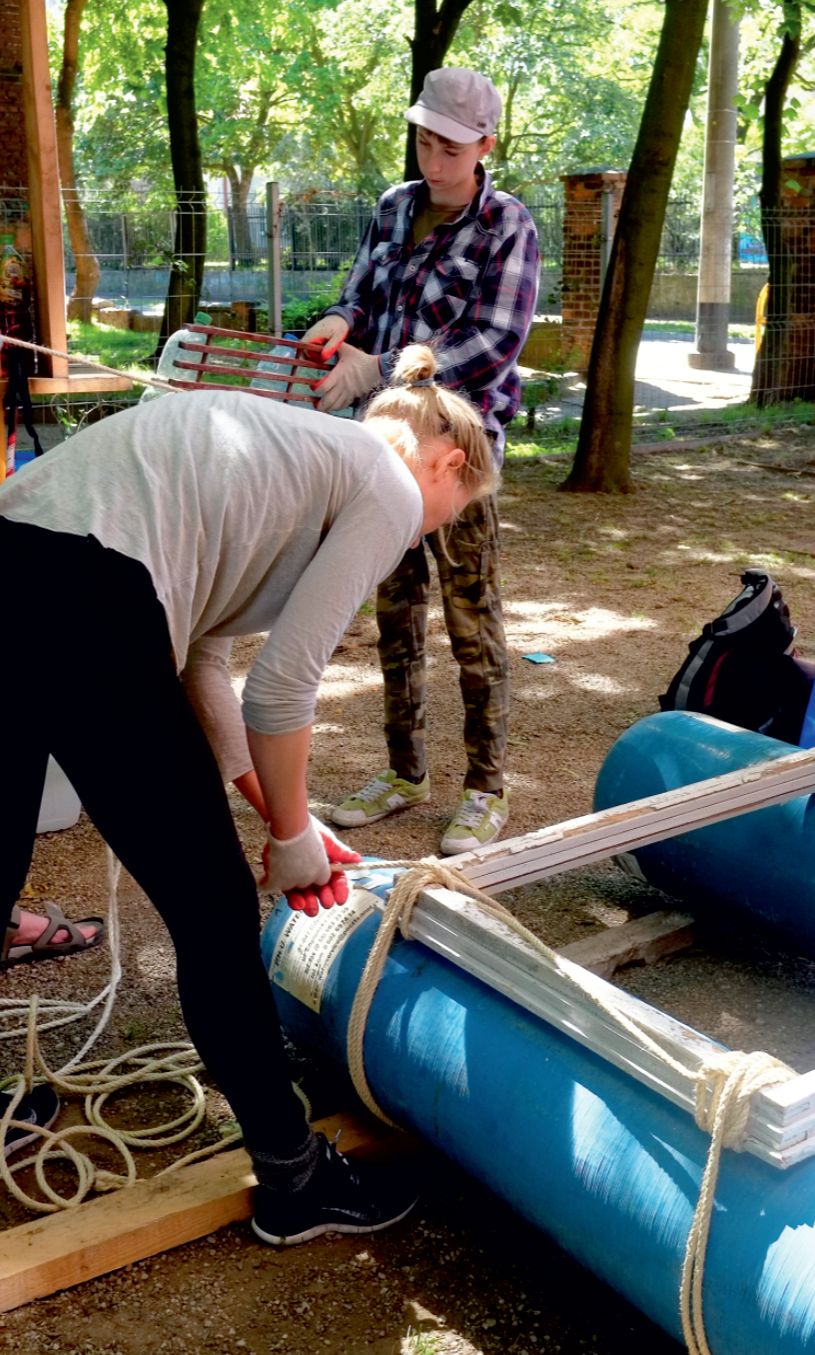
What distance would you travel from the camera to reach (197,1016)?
2.25 meters

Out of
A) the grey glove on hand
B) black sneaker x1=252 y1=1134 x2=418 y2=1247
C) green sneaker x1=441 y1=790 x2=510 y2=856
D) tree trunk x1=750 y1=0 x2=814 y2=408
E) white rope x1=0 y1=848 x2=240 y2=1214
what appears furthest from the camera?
tree trunk x1=750 y1=0 x2=814 y2=408

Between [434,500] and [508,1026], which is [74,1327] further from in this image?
[434,500]

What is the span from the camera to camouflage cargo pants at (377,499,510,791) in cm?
383

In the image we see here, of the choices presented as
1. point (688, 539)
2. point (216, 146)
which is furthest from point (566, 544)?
point (216, 146)

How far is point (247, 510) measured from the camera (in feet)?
6.81

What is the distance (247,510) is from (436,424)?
416mm

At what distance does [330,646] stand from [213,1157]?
1113 millimetres

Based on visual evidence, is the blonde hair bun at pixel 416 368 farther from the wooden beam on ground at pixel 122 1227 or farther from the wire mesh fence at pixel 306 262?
the wire mesh fence at pixel 306 262

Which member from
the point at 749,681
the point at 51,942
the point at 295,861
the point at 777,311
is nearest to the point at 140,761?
the point at 295,861

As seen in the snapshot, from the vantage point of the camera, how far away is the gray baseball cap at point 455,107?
360 cm

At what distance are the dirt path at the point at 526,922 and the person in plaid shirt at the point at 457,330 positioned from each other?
0.43 m

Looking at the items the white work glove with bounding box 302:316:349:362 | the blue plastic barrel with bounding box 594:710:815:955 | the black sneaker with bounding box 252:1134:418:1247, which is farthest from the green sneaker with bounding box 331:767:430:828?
the black sneaker with bounding box 252:1134:418:1247

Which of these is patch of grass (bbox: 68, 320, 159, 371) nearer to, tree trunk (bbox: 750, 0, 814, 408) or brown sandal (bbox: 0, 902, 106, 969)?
tree trunk (bbox: 750, 0, 814, 408)

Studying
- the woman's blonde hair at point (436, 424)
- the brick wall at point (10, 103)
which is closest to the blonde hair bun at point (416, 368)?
the woman's blonde hair at point (436, 424)
